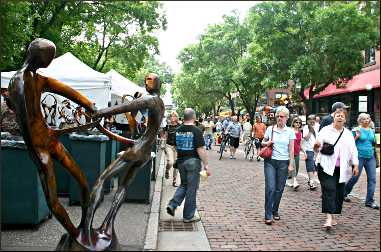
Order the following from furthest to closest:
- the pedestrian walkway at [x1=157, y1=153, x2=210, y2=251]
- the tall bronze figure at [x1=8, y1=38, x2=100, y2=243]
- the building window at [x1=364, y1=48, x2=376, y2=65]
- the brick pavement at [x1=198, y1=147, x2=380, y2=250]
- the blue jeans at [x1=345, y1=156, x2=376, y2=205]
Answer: the building window at [x1=364, y1=48, x2=376, y2=65], the blue jeans at [x1=345, y1=156, x2=376, y2=205], the brick pavement at [x1=198, y1=147, x2=380, y2=250], the pedestrian walkway at [x1=157, y1=153, x2=210, y2=251], the tall bronze figure at [x1=8, y1=38, x2=100, y2=243]

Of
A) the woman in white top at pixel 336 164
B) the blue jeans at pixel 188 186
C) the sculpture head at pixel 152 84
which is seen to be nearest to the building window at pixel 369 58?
the woman in white top at pixel 336 164

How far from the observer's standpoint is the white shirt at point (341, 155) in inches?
245

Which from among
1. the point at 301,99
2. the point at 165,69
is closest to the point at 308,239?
the point at 301,99

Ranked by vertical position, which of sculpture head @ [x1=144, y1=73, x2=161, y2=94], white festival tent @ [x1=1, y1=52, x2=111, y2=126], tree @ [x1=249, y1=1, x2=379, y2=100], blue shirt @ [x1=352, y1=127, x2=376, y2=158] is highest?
tree @ [x1=249, y1=1, x2=379, y2=100]

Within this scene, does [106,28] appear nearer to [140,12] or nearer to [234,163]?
[140,12]

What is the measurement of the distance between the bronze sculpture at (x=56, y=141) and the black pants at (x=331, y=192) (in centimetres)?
281

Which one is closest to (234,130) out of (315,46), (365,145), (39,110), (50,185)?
(315,46)

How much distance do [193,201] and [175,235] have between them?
1.11 m

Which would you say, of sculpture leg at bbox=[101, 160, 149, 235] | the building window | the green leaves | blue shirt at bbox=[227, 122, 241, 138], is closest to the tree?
the building window

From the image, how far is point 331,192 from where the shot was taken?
245 inches

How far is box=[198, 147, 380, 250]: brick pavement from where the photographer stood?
520 cm

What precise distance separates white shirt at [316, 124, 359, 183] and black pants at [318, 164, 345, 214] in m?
0.08

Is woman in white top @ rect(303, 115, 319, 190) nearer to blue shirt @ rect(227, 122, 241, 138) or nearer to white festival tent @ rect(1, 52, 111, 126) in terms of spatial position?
white festival tent @ rect(1, 52, 111, 126)

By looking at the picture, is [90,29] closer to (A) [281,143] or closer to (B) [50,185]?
(A) [281,143]
